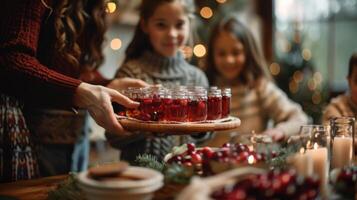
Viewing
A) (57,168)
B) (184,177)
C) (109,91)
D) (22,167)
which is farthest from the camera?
(57,168)

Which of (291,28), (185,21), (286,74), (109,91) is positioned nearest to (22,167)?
(109,91)

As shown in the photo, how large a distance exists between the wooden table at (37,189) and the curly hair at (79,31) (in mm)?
461

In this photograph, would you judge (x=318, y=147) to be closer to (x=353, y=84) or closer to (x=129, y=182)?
(x=129, y=182)

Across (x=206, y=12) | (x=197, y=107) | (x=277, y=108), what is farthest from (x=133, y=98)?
(x=206, y=12)

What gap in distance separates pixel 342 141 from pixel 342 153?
4 centimetres

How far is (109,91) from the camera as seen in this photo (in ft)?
4.85

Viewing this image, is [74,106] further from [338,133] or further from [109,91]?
[338,133]

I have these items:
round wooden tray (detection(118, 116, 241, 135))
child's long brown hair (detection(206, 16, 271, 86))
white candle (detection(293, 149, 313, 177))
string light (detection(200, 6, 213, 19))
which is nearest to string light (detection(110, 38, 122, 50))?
string light (detection(200, 6, 213, 19))

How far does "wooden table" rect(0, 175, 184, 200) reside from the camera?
1.22m

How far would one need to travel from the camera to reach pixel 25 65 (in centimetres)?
145

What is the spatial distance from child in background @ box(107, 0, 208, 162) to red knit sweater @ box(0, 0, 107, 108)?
607mm

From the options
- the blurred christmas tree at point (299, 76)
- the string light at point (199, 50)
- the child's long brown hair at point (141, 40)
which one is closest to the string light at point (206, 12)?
the string light at point (199, 50)

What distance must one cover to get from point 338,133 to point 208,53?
1.25 m

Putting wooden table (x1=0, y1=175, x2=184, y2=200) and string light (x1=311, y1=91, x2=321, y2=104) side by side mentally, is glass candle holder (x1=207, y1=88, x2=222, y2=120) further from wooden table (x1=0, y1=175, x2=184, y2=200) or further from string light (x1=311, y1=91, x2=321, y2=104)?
string light (x1=311, y1=91, x2=321, y2=104)
